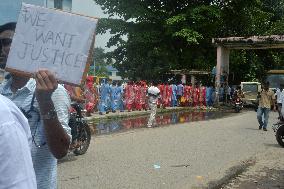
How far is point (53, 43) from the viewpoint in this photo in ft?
7.73

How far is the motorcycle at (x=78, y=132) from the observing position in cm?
913

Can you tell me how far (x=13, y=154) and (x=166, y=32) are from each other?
102 ft

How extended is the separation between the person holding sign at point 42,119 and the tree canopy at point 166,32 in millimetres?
28441

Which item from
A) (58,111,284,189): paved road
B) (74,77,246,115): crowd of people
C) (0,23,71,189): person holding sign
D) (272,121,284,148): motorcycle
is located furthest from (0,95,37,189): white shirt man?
(74,77,246,115): crowd of people

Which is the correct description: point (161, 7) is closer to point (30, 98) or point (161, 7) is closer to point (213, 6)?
point (213, 6)

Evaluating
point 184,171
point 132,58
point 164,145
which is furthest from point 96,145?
point 132,58

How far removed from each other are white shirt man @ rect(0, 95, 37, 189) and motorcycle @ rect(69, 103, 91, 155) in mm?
7727

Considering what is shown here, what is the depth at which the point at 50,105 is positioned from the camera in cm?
230

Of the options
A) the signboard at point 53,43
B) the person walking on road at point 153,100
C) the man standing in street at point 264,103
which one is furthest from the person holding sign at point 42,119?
the man standing in street at point 264,103

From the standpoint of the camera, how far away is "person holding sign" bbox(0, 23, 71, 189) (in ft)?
7.72

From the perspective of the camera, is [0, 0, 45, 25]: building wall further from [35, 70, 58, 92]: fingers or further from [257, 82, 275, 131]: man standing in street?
[35, 70, 58, 92]: fingers

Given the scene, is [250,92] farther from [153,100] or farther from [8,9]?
[153,100]

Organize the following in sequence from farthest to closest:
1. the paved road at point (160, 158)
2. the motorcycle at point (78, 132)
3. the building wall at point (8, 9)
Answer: the building wall at point (8, 9) → the motorcycle at point (78, 132) → the paved road at point (160, 158)

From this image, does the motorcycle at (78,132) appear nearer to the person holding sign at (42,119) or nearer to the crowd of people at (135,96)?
the crowd of people at (135,96)
